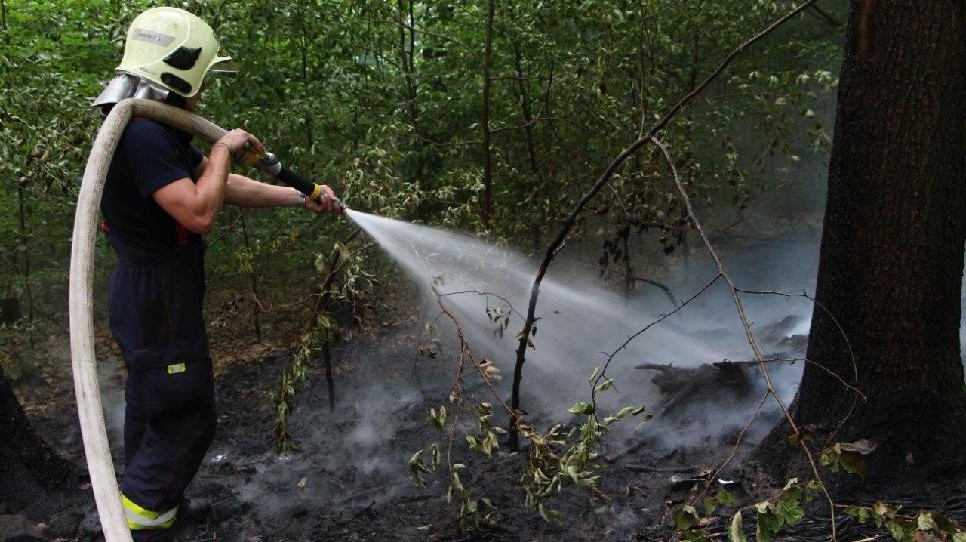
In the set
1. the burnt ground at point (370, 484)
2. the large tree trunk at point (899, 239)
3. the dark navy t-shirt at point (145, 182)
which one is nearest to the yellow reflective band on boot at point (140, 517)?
the burnt ground at point (370, 484)

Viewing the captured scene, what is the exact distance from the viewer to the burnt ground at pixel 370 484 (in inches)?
141

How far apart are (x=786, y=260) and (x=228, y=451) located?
275 inches

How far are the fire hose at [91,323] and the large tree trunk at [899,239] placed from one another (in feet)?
8.76

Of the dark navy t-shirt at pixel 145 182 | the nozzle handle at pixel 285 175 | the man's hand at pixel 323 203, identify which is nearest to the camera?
the dark navy t-shirt at pixel 145 182

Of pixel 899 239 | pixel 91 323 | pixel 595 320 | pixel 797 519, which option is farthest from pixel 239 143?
pixel 595 320

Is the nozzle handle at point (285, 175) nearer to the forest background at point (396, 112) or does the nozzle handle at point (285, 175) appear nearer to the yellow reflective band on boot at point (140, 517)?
the forest background at point (396, 112)

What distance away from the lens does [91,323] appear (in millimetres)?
2553

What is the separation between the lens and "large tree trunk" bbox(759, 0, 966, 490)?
306 cm

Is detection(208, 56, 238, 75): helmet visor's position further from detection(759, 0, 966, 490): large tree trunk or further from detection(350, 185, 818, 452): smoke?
detection(759, 0, 966, 490): large tree trunk

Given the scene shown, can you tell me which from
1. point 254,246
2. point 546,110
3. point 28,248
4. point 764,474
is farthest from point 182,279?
point 28,248

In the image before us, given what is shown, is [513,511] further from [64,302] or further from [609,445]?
[64,302]

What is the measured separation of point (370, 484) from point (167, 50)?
8.53 feet

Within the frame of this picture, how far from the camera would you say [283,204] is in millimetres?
3475

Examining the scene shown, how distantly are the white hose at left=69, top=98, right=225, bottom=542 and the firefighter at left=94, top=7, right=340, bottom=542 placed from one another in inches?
4.4
